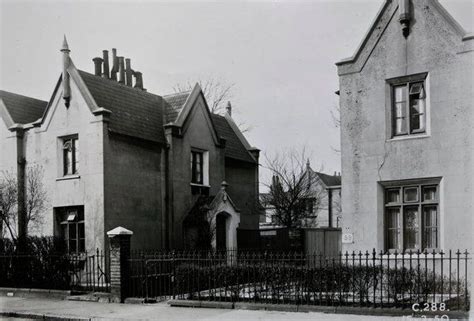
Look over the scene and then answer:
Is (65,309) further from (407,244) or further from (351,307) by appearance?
(407,244)

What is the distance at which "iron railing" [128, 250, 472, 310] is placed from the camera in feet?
41.7

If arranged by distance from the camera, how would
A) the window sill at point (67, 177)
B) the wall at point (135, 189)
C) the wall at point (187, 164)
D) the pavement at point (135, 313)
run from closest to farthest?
the pavement at point (135, 313) → the wall at point (135, 189) → the window sill at point (67, 177) → the wall at point (187, 164)

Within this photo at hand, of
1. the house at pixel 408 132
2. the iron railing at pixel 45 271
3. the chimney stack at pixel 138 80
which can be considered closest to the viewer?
the house at pixel 408 132

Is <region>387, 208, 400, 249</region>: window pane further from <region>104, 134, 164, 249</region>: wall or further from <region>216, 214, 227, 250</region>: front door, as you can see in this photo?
<region>104, 134, 164, 249</region>: wall

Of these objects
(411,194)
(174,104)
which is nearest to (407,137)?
(411,194)

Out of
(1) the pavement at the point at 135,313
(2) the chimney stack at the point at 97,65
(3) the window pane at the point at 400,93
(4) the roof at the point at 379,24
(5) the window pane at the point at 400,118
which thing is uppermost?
(2) the chimney stack at the point at 97,65

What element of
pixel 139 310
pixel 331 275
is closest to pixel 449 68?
pixel 331 275

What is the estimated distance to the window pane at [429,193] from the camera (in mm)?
15469

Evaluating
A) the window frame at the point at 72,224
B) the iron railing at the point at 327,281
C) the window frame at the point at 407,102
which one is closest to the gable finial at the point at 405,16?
the window frame at the point at 407,102

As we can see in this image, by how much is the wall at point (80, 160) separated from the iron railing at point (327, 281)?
5.72 m

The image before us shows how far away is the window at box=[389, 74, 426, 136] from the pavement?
258 inches

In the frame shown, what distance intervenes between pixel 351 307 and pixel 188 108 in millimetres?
15463

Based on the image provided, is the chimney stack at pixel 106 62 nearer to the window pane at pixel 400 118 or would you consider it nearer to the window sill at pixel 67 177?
the window sill at pixel 67 177

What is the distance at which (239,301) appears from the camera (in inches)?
548
